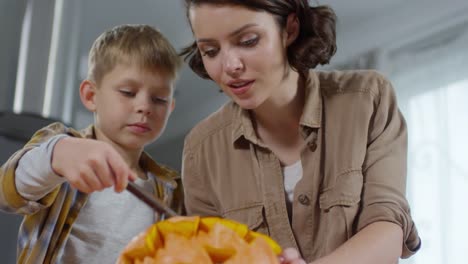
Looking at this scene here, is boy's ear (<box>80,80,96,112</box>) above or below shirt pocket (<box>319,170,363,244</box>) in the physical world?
above

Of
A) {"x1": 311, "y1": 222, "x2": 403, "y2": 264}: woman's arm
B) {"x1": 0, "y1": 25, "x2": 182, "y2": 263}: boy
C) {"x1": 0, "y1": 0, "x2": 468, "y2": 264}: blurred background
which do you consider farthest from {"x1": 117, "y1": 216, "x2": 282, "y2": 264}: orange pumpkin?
{"x1": 0, "y1": 0, "x2": 468, "y2": 264}: blurred background

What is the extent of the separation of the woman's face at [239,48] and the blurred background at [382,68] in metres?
0.74

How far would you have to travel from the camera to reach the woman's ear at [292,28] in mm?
979

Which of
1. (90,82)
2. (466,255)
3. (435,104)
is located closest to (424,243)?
(466,255)

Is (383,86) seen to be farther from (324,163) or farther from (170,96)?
(170,96)

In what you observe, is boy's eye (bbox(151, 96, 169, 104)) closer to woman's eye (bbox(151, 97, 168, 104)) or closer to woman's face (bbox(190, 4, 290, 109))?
woman's eye (bbox(151, 97, 168, 104))

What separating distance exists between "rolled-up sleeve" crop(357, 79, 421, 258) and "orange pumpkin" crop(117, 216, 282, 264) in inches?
10.7

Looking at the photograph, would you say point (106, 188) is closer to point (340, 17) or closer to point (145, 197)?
point (145, 197)

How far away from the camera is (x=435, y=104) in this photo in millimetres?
2346

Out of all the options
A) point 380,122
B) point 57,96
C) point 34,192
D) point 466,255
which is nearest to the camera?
point 34,192

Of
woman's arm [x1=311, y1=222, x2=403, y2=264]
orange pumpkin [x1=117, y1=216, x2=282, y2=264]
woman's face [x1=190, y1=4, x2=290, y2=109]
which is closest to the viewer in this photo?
orange pumpkin [x1=117, y1=216, x2=282, y2=264]

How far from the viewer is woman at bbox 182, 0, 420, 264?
35.1 inches

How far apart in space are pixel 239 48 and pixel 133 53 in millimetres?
291

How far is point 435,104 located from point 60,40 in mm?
1332
